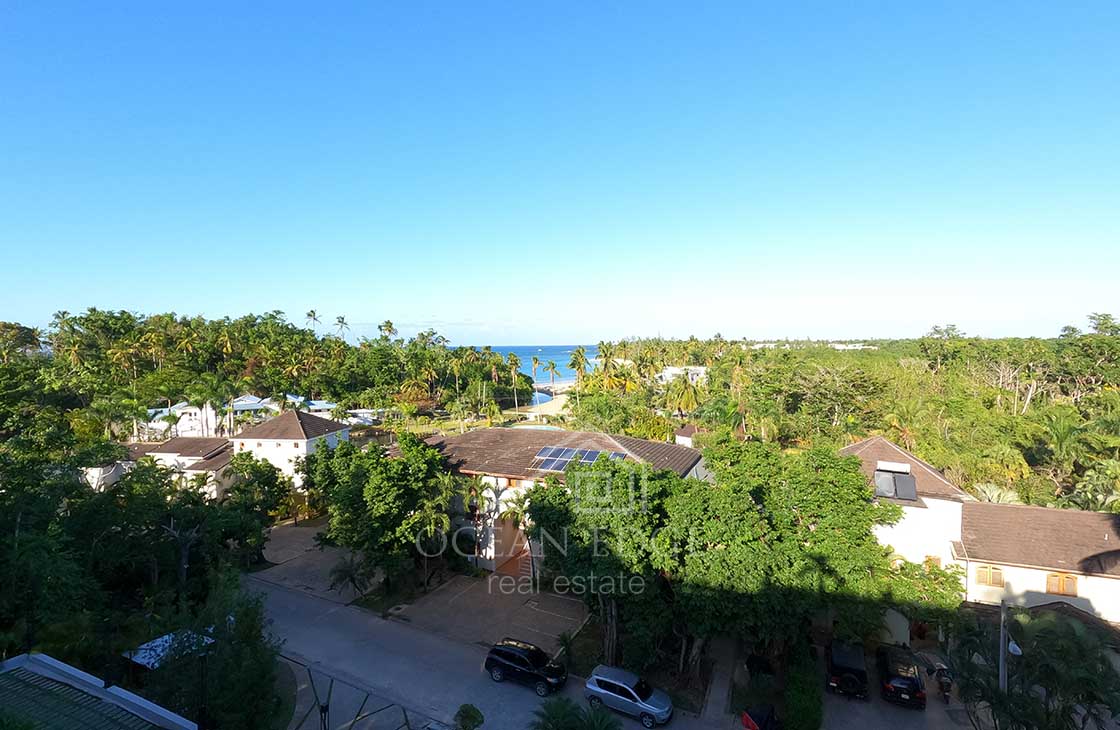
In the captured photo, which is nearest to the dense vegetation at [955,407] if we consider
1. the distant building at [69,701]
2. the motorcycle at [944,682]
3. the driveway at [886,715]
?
the motorcycle at [944,682]

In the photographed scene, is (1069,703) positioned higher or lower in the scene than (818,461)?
lower

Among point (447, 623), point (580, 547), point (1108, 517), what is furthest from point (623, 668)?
point (1108, 517)

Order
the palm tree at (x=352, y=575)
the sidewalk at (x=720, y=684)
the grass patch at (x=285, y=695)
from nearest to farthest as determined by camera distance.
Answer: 1. the grass patch at (x=285, y=695)
2. the sidewalk at (x=720, y=684)
3. the palm tree at (x=352, y=575)

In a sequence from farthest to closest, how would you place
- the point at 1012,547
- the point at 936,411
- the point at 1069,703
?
the point at 936,411 → the point at 1012,547 → the point at 1069,703

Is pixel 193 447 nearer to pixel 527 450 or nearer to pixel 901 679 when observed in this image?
pixel 527 450

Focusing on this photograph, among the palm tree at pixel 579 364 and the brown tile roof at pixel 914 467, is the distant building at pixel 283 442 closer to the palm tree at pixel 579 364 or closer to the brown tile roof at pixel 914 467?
the brown tile roof at pixel 914 467

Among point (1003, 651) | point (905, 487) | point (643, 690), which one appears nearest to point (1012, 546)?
point (905, 487)

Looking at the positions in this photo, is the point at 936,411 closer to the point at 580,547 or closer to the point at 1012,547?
the point at 1012,547
